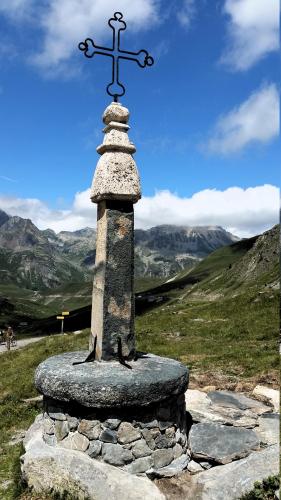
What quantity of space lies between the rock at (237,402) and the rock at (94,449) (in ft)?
12.2

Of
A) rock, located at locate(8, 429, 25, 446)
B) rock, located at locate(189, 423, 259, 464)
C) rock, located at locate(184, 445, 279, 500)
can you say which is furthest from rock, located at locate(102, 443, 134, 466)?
rock, located at locate(8, 429, 25, 446)

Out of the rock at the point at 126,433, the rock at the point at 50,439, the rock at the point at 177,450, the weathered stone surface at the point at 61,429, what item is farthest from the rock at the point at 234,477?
the rock at the point at 50,439

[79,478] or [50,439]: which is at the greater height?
[50,439]

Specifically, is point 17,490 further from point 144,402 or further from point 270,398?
point 270,398

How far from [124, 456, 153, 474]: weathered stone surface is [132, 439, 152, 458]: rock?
0.08 meters

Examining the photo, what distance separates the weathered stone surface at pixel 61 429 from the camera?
885 cm

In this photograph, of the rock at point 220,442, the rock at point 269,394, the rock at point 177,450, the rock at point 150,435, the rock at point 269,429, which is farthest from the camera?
the rock at point 269,394

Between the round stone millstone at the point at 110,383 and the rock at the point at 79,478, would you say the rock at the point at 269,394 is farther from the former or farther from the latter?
the rock at the point at 79,478

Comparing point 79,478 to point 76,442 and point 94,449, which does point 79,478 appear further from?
point 76,442

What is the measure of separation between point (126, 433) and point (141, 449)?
0.46 m

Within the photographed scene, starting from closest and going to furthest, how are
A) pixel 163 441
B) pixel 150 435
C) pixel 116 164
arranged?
pixel 150 435
pixel 163 441
pixel 116 164

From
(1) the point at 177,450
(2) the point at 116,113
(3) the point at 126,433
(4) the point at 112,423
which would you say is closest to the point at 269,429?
(1) the point at 177,450

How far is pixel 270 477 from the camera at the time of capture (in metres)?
7.82

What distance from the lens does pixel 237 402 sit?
1106 cm
